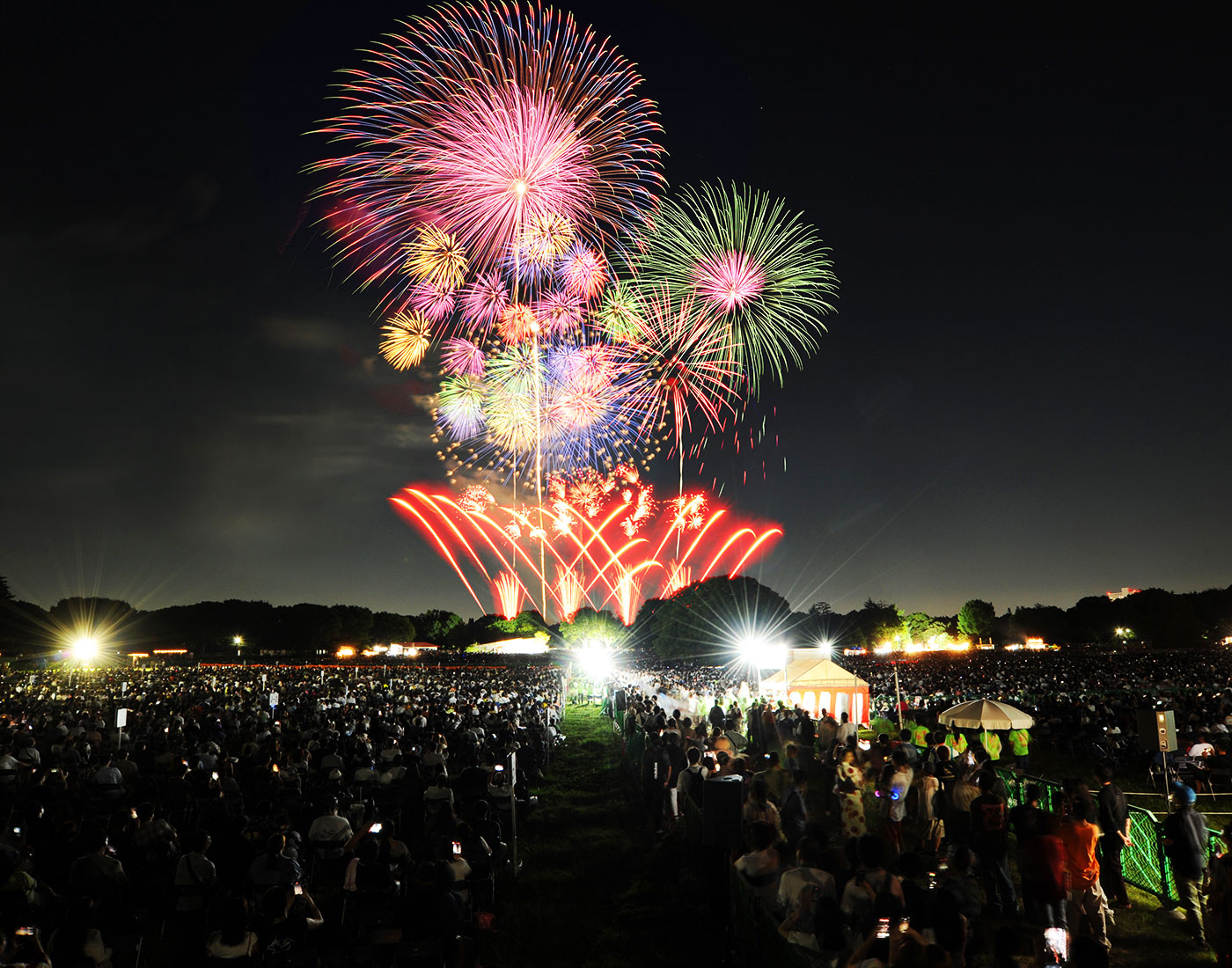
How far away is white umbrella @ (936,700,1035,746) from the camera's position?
15867 millimetres

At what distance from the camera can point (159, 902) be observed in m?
7.75

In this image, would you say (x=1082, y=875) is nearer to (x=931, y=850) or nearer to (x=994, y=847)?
(x=994, y=847)

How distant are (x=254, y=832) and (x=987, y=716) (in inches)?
556

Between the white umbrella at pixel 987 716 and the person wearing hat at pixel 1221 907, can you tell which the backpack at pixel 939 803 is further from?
the white umbrella at pixel 987 716

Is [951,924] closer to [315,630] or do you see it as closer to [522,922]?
[522,922]

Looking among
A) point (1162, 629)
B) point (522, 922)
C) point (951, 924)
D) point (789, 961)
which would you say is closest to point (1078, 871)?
point (951, 924)

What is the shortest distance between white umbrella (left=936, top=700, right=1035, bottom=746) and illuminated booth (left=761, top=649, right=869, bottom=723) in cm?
729

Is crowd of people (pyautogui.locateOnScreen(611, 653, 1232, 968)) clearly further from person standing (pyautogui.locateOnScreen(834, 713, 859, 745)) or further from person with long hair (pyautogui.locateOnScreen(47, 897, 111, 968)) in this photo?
person with long hair (pyautogui.locateOnScreen(47, 897, 111, 968))

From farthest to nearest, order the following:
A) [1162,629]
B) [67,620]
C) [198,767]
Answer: [67,620], [1162,629], [198,767]

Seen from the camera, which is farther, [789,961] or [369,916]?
[369,916]

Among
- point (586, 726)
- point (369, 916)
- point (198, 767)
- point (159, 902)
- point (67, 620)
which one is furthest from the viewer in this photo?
point (67, 620)

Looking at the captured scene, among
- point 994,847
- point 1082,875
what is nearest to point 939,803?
point 994,847

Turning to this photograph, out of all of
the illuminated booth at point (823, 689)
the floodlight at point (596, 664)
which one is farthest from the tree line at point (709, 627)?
the illuminated booth at point (823, 689)

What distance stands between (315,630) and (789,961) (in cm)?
16694
